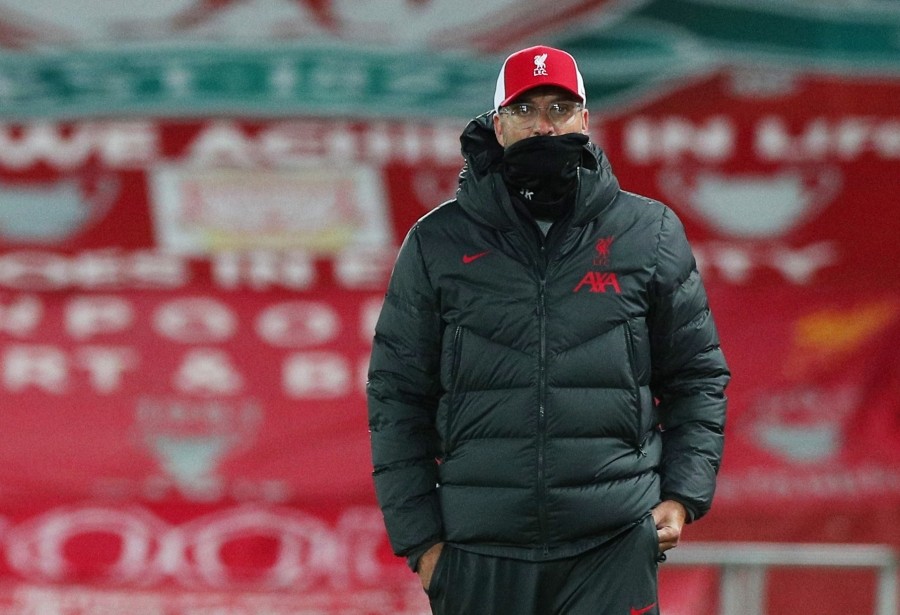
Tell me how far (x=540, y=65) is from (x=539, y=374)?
49 cm

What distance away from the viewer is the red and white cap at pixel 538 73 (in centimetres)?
252

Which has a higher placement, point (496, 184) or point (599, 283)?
point (496, 184)

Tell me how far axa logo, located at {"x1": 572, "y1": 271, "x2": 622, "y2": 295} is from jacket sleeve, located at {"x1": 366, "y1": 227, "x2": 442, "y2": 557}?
0.80 ft

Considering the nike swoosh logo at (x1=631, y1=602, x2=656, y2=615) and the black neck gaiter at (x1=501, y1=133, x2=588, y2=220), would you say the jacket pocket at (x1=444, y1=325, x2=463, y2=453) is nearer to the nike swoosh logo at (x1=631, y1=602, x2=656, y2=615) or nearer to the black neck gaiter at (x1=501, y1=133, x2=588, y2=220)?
the black neck gaiter at (x1=501, y1=133, x2=588, y2=220)

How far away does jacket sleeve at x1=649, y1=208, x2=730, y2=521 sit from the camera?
2.59 m

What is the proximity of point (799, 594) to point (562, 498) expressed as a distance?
5.31 ft

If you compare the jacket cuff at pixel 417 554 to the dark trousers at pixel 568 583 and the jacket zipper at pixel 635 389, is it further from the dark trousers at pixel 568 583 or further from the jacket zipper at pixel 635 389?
the jacket zipper at pixel 635 389

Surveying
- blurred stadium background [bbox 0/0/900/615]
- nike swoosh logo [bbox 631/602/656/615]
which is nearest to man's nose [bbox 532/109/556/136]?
nike swoosh logo [bbox 631/602/656/615]

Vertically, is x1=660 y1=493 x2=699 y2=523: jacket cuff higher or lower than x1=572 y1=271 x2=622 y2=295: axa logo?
lower

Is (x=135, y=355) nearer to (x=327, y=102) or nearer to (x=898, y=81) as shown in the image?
(x=327, y=102)

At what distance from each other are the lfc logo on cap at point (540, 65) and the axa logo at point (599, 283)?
12.9 inches

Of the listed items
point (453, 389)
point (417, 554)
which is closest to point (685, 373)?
point (453, 389)

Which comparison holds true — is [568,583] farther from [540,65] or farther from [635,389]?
[540,65]

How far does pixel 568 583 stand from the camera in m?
2.54
